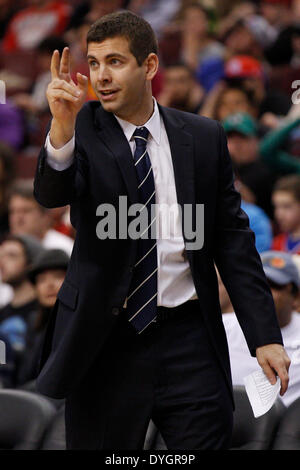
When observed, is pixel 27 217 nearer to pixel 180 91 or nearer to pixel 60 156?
pixel 180 91

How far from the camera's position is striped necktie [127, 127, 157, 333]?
2651mm

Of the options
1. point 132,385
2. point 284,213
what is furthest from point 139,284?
point 284,213

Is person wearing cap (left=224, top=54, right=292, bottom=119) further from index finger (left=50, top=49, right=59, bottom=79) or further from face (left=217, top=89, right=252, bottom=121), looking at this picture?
index finger (left=50, top=49, right=59, bottom=79)

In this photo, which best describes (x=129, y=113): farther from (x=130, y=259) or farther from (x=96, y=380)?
(x=96, y=380)

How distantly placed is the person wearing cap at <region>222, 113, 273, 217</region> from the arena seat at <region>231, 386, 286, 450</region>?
2.54m

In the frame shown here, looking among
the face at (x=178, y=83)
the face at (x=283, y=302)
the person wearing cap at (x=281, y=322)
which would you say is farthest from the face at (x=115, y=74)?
the face at (x=178, y=83)

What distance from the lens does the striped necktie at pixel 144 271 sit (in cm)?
265

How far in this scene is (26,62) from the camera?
9359 mm

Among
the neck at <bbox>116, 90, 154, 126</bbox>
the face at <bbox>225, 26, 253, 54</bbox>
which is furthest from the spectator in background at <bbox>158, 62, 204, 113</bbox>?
the neck at <bbox>116, 90, 154, 126</bbox>

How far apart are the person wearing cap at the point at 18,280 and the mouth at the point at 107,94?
292 centimetres

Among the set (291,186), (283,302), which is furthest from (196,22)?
(283,302)

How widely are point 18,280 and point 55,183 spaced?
3316 millimetres

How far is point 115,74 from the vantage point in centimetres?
264

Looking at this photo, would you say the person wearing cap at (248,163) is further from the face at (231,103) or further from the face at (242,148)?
the face at (231,103)
